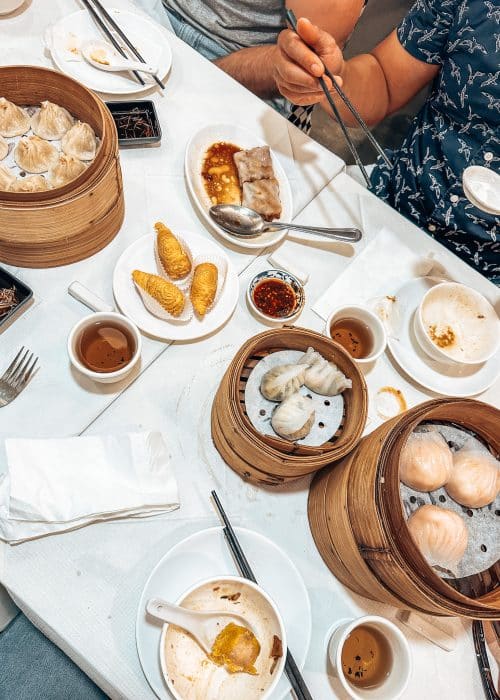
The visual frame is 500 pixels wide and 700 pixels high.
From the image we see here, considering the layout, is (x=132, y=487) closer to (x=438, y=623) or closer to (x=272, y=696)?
(x=272, y=696)

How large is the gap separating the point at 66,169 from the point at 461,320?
1325 millimetres

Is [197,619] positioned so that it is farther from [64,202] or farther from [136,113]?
[136,113]

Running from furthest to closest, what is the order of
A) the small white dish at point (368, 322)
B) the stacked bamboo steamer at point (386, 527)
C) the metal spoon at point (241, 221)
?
the metal spoon at point (241, 221)
the small white dish at point (368, 322)
the stacked bamboo steamer at point (386, 527)

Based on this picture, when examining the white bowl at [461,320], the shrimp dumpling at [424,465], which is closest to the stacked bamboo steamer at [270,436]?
the shrimp dumpling at [424,465]

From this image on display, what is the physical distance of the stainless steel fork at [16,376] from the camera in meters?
1.47

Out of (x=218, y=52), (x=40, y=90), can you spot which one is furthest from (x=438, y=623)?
(x=218, y=52)

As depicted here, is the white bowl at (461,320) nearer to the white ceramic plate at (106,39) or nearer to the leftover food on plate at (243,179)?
the leftover food on plate at (243,179)

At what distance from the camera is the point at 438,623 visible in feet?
4.80

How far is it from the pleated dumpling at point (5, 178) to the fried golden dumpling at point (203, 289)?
0.59m

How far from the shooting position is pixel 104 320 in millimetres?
1528

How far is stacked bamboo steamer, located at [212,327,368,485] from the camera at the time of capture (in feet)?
4.16

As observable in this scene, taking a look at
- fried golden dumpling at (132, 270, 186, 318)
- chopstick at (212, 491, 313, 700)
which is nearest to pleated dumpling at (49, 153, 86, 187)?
fried golden dumpling at (132, 270, 186, 318)

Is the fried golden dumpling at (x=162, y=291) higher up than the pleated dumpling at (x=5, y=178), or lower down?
lower down

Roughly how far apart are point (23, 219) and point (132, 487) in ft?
2.39
